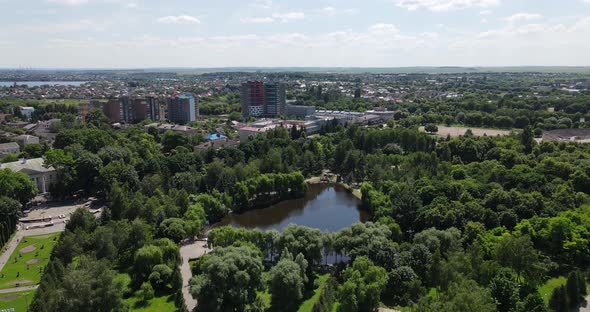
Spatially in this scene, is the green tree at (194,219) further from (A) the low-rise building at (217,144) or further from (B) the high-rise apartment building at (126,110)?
(B) the high-rise apartment building at (126,110)

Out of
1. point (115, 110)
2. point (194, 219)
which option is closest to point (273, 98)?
point (115, 110)

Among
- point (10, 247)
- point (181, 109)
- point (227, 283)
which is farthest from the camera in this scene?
point (181, 109)

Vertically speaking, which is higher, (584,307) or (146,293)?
(584,307)

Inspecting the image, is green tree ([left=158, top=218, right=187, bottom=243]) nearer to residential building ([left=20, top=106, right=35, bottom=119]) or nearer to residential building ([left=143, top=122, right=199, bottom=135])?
residential building ([left=143, top=122, right=199, bottom=135])

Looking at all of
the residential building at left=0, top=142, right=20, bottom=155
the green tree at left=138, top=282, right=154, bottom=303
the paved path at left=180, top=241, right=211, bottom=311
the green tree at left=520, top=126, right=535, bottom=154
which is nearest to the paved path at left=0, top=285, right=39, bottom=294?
the green tree at left=138, top=282, right=154, bottom=303

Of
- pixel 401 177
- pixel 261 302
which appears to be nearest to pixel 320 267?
pixel 261 302

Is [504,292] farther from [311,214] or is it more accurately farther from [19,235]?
[19,235]
